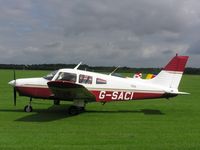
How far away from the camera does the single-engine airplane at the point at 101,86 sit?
13.8m

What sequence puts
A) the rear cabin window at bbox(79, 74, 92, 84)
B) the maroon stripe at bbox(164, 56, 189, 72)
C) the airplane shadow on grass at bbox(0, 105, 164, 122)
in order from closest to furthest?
1. the airplane shadow on grass at bbox(0, 105, 164, 122)
2. the rear cabin window at bbox(79, 74, 92, 84)
3. the maroon stripe at bbox(164, 56, 189, 72)

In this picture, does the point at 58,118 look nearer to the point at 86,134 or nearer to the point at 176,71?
the point at 86,134

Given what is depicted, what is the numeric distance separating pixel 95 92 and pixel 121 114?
1.39 metres

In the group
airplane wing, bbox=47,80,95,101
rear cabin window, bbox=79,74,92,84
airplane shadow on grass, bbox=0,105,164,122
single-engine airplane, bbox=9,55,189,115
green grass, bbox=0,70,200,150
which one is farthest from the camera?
rear cabin window, bbox=79,74,92,84

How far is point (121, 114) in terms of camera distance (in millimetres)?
13609

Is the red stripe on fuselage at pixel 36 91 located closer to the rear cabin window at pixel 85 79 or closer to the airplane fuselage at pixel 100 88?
the airplane fuselage at pixel 100 88

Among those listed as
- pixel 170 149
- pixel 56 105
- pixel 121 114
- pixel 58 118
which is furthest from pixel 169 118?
pixel 56 105

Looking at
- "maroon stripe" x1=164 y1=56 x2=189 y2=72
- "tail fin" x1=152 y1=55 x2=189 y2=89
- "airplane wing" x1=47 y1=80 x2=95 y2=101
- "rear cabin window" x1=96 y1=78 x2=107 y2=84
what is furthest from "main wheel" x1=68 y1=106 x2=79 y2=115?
"maroon stripe" x1=164 y1=56 x2=189 y2=72

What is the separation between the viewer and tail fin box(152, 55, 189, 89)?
14.4m

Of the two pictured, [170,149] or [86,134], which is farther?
[86,134]

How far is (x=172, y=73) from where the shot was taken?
1452 centimetres

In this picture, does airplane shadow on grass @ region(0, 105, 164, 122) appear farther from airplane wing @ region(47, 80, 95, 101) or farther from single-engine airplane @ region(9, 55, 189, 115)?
airplane wing @ region(47, 80, 95, 101)

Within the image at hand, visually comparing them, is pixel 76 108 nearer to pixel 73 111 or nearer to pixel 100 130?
pixel 73 111

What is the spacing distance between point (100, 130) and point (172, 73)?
18.8 ft
